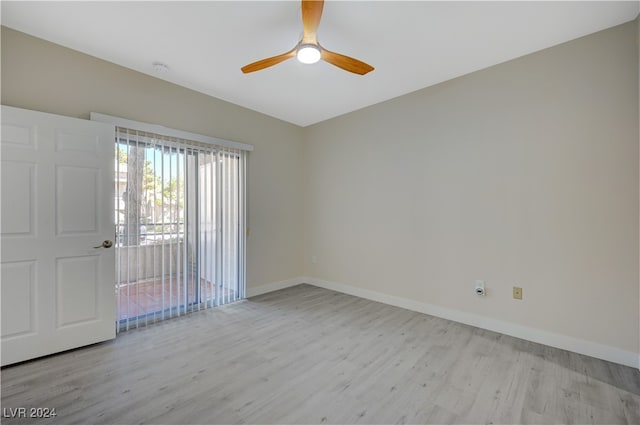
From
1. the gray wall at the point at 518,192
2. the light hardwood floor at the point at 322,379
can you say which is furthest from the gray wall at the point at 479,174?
the light hardwood floor at the point at 322,379

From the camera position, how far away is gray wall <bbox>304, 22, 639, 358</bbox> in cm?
225

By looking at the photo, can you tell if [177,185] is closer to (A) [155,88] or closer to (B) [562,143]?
(A) [155,88]

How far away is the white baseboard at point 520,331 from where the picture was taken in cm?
224

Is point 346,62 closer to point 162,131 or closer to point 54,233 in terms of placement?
point 162,131

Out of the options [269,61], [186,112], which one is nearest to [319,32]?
[269,61]

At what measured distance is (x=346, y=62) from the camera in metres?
2.18

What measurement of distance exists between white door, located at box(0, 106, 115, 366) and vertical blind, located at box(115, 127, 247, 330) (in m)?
0.21

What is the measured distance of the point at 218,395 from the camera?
6.07ft

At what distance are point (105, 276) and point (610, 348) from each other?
4392mm

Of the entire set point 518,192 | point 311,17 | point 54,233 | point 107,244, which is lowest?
point 107,244

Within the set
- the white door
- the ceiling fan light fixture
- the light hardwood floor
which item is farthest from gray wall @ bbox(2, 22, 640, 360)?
the ceiling fan light fixture

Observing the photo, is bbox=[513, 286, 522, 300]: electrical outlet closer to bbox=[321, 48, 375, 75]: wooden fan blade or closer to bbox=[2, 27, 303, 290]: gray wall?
bbox=[321, 48, 375, 75]: wooden fan blade

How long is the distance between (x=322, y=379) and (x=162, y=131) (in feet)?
9.54

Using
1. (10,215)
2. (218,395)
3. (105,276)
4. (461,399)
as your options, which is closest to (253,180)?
(105,276)
